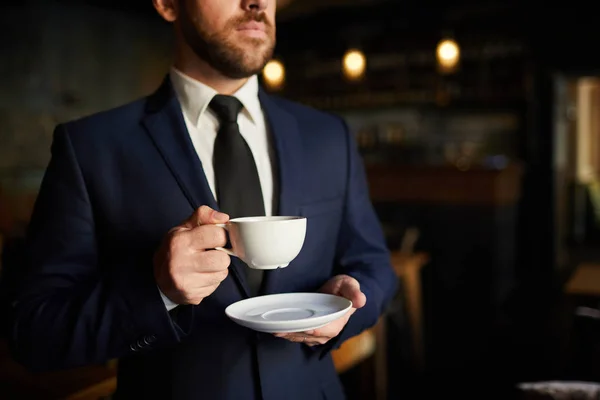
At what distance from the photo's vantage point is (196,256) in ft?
2.82

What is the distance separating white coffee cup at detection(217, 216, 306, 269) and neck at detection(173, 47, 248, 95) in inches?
14.8

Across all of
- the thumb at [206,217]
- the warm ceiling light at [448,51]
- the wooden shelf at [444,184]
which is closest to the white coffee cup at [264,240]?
the thumb at [206,217]

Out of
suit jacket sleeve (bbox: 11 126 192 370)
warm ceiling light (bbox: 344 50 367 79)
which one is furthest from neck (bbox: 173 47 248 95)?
warm ceiling light (bbox: 344 50 367 79)

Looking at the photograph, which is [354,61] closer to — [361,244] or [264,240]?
[361,244]

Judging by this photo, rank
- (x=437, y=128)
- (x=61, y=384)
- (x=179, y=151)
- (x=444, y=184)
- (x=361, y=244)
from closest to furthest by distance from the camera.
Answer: (x=179, y=151), (x=361, y=244), (x=61, y=384), (x=444, y=184), (x=437, y=128)

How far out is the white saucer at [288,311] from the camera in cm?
87

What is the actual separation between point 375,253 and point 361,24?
25.8ft

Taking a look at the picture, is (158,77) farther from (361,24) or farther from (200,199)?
(200,199)

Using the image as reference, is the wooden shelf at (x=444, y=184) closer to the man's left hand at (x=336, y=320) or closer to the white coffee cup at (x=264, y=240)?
the man's left hand at (x=336, y=320)

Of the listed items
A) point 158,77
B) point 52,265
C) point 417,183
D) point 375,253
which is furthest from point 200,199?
point 158,77

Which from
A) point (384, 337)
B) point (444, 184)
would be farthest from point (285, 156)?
point (444, 184)

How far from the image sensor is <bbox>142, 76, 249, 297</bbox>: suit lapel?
42.1 inches

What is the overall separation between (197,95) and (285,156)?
207 millimetres

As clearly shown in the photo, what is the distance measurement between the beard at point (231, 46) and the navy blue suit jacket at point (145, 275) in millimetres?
129
